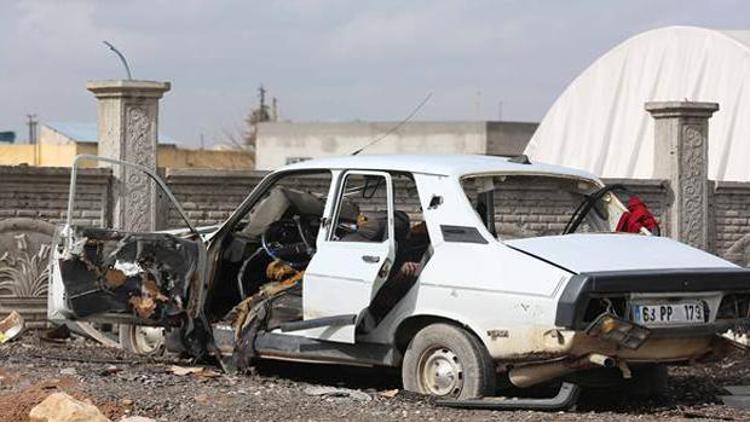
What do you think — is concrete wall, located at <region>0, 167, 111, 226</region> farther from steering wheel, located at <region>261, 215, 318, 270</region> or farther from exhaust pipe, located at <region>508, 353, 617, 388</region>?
exhaust pipe, located at <region>508, 353, 617, 388</region>

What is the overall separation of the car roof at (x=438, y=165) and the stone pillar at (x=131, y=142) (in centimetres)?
424

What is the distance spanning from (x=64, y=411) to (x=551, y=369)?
2.86 metres

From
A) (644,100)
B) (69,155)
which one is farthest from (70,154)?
(644,100)

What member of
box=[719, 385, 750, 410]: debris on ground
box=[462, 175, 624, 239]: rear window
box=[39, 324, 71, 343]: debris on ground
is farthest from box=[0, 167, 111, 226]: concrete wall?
box=[719, 385, 750, 410]: debris on ground

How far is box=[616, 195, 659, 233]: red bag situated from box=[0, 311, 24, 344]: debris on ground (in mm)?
5712

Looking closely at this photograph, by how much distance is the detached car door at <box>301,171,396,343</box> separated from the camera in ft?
27.8

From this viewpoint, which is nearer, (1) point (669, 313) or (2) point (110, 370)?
(1) point (669, 313)

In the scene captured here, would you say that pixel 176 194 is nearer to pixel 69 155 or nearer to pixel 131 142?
pixel 131 142

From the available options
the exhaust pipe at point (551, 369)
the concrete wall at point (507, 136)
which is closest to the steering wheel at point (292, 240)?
the exhaust pipe at point (551, 369)

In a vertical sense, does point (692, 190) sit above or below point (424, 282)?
above

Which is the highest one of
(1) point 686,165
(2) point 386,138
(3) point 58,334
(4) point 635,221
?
(2) point 386,138

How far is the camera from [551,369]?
7879 mm

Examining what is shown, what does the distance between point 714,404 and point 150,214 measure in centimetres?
672

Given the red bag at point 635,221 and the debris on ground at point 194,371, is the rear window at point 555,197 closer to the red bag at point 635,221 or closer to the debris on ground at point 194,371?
the red bag at point 635,221
